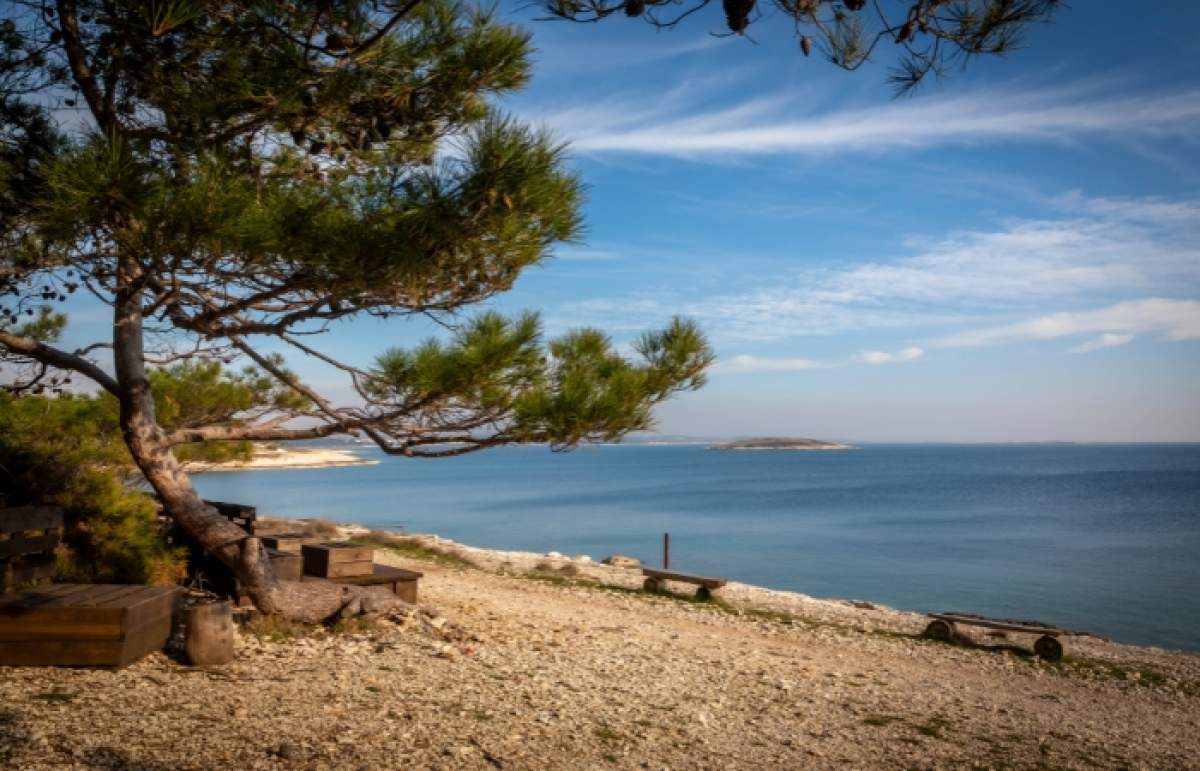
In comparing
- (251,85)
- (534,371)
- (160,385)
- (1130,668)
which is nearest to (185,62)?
(251,85)

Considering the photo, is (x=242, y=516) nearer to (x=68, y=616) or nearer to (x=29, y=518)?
(x=29, y=518)

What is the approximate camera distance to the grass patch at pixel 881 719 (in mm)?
4953

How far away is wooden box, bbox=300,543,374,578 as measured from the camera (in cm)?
704

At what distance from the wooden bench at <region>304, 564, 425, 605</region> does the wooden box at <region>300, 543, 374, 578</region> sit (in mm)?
41

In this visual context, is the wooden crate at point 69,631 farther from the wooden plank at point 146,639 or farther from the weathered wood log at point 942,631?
the weathered wood log at point 942,631

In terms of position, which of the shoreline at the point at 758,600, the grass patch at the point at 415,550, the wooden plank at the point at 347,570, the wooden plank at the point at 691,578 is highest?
the wooden plank at the point at 347,570

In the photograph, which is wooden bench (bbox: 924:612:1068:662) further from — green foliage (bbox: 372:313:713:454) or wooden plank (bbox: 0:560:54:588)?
wooden plank (bbox: 0:560:54:588)

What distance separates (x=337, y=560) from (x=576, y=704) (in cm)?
309

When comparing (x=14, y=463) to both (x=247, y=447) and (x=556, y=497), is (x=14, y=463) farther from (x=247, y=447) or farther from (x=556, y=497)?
(x=556, y=497)

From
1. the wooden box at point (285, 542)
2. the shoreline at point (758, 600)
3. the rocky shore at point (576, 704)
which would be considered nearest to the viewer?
the rocky shore at point (576, 704)

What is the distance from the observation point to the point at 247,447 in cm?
1151

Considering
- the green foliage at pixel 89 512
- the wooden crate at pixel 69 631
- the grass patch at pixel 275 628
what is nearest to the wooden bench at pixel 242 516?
the green foliage at pixel 89 512

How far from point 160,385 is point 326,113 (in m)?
5.17

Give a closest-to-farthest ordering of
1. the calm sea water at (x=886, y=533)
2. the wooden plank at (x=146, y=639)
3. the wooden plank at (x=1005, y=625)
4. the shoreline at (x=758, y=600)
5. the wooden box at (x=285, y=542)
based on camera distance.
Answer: the wooden plank at (x=146, y=639), the wooden box at (x=285, y=542), the wooden plank at (x=1005, y=625), the shoreline at (x=758, y=600), the calm sea water at (x=886, y=533)
